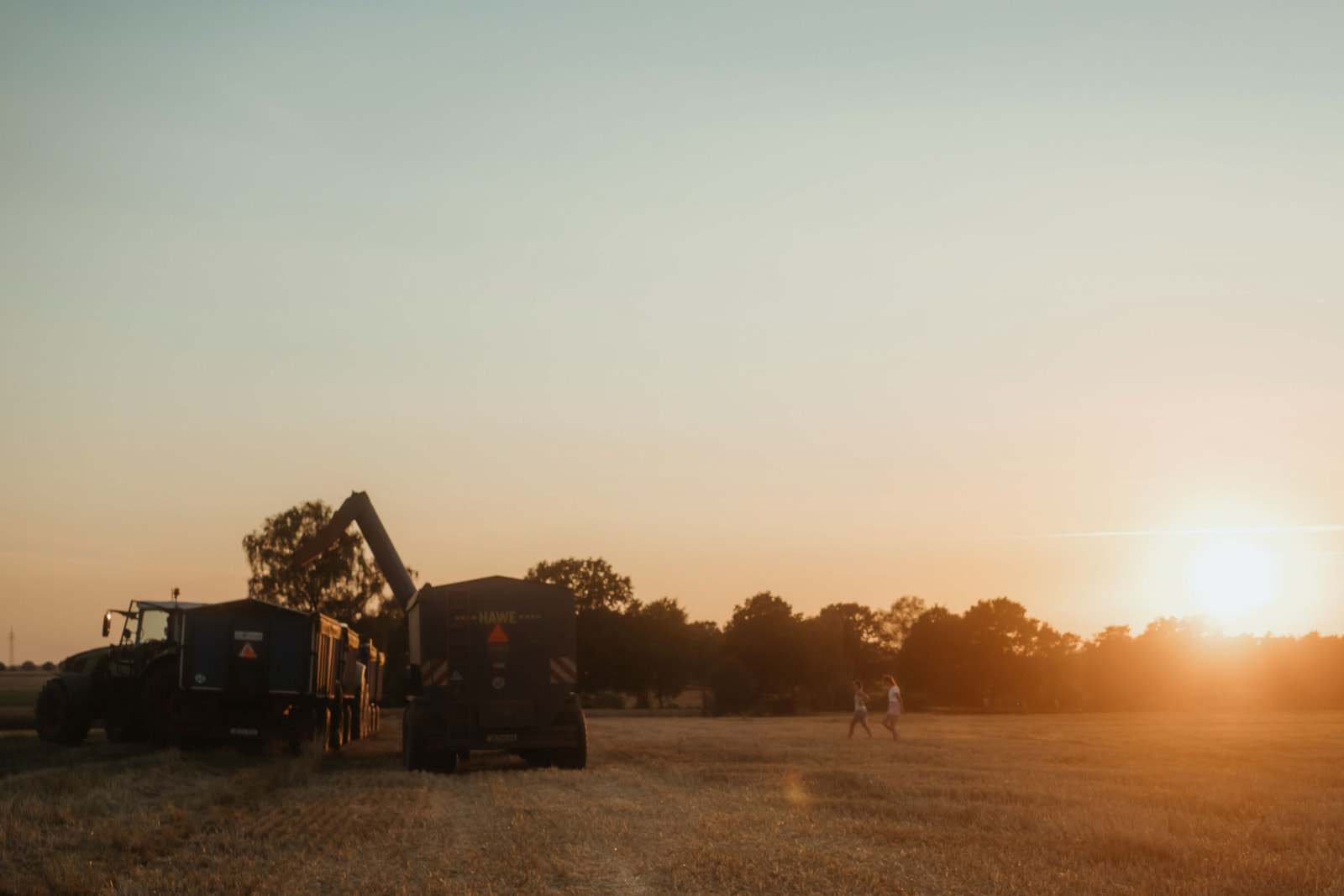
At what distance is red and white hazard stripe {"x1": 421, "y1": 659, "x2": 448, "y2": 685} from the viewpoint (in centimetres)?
2048

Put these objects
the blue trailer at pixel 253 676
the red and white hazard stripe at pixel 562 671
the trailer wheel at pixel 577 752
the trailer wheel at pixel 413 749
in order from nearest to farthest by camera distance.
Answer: the trailer wheel at pixel 413 749
the trailer wheel at pixel 577 752
the red and white hazard stripe at pixel 562 671
the blue trailer at pixel 253 676

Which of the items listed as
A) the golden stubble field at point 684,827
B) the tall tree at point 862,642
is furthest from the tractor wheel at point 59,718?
the tall tree at point 862,642

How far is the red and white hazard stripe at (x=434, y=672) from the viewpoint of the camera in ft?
67.2

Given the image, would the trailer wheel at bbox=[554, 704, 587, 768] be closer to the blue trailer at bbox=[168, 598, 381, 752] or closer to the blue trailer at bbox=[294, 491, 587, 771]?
the blue trailer at bbox=[294, 491, 587, 771]

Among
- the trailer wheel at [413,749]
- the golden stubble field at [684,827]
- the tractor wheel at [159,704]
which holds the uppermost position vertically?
the tractor wheel at [159,704]

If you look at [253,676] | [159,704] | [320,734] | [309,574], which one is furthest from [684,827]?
[309,574]

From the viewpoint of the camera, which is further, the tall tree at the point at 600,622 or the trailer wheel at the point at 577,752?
the tall tree at the point at 600,622

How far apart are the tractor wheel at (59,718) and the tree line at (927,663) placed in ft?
143

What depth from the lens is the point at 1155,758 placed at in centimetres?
2245

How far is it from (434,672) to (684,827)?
31.2 feet

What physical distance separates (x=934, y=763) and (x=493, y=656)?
836 cm

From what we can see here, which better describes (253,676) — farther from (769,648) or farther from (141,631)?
(769,648)

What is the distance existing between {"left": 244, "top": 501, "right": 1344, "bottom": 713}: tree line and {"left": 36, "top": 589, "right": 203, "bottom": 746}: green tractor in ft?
140

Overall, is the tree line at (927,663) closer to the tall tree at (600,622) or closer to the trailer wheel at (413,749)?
the tall tree at (600,622)
